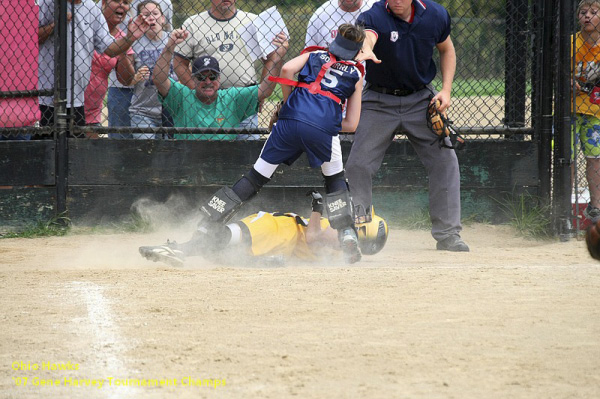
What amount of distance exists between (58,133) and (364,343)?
4582 mm

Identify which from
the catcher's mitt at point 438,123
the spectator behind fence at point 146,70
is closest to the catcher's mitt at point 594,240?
the catcher's mitt at point 438,123

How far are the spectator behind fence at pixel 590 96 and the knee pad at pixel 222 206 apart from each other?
3267 mm

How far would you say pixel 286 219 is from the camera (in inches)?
225

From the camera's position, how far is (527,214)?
285 inches

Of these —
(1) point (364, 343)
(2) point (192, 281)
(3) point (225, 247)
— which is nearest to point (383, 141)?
(3) point (225, 247)

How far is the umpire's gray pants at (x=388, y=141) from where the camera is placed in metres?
6.12

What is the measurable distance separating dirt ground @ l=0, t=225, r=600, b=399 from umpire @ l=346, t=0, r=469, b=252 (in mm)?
726

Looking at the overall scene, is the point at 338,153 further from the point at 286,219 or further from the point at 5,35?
the point at 5,35

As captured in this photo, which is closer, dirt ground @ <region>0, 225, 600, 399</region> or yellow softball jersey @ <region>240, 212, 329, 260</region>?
dirt ground @ <region>0, 225, 600, 399</region>

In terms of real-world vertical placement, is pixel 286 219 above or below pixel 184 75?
below

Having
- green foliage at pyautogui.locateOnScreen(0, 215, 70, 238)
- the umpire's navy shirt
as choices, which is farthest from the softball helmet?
green foliage at pyautogui.locateOnScreen(0, 215, 70, 238)

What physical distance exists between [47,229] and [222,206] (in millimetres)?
2450

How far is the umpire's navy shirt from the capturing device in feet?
19.5

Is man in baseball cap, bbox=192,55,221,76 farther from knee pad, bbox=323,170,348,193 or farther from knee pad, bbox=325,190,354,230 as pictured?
knee pad, bbox=325,190,354,230
